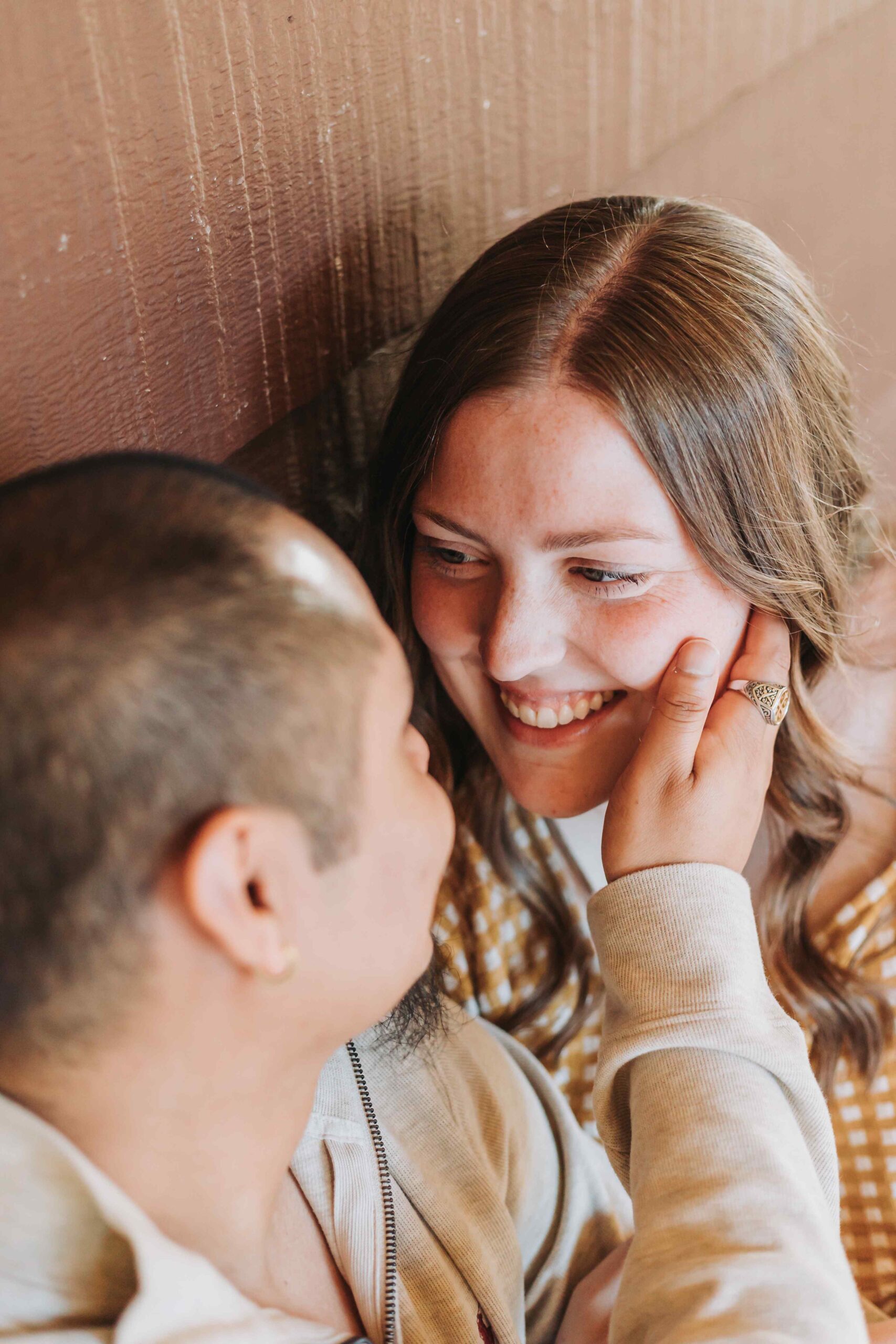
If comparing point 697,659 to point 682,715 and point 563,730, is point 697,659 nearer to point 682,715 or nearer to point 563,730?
point 682,715

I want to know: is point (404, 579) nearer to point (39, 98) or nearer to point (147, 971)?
point (39, 98)

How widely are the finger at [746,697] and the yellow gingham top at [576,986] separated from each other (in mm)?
378

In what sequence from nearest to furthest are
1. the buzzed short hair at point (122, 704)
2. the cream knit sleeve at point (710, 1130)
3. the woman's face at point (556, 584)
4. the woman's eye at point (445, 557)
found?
the buzzed short hair at point (122, 704) → the cream knit sleeve at point (710, 1130) → the woman's face at point (556, 584) → the woman's eye at point (445, 557)

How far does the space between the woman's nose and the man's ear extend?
21.8 inches

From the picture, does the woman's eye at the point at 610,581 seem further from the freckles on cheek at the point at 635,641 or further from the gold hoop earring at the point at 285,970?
the gold hoop earring at the point at 285,970

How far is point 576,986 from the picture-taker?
5.04 ft

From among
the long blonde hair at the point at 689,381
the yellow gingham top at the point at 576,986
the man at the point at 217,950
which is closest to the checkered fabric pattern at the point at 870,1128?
the yellow gingham top at the point at 576,986

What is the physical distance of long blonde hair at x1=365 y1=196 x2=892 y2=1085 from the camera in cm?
115

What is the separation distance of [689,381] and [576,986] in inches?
32.3

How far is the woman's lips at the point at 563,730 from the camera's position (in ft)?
4.31

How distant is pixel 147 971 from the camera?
62cm

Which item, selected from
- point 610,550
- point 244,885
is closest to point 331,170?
point 610,550

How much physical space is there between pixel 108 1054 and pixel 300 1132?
8.9 inches

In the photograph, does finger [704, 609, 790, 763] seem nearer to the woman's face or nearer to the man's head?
the woman's face
